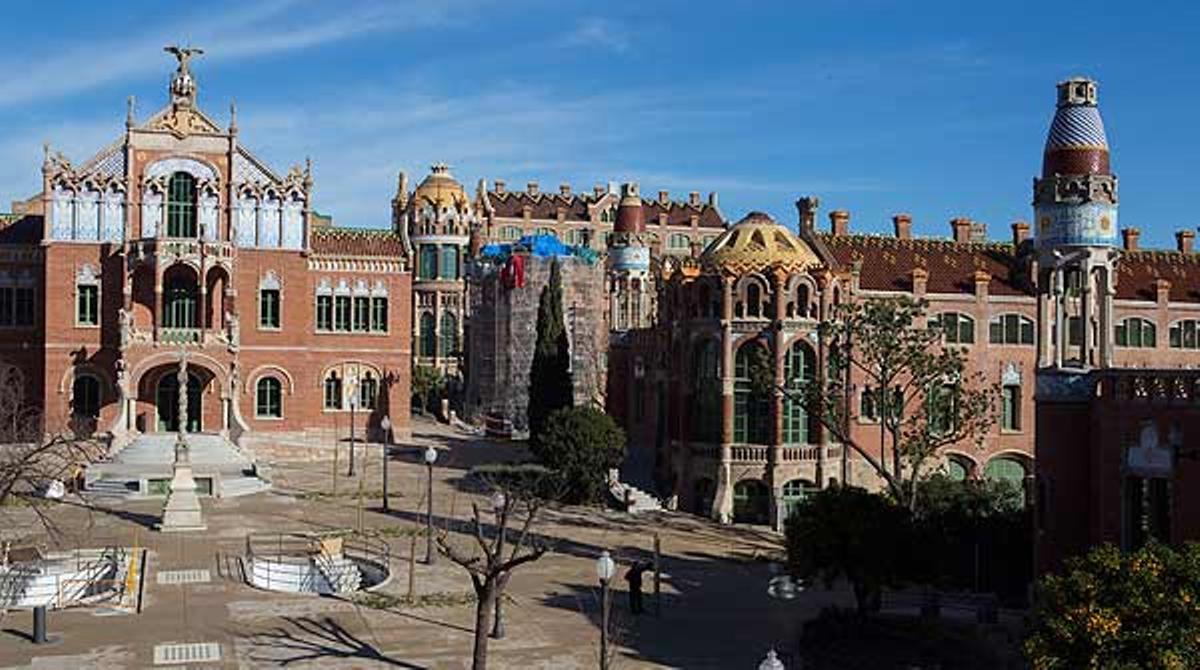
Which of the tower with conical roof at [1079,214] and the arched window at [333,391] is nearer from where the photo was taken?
the tower with conical roof at [1079,214]

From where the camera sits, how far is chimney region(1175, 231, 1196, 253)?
65312 mm

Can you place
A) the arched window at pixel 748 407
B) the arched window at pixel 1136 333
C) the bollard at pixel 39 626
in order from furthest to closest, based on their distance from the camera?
1. the arched window at pixel 1136 333
2. the arched window at pixel 748 407
3. the bollard at pixel 39 626

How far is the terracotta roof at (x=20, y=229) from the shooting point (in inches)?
2472

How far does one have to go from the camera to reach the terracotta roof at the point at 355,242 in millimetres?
66125

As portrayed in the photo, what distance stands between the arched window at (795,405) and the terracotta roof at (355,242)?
79.5ft

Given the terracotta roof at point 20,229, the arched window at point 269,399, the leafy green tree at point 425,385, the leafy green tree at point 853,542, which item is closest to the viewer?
the leafy green tree at point 853,542

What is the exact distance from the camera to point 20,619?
29.0m

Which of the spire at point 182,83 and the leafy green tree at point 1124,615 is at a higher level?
the spire at point 182,83

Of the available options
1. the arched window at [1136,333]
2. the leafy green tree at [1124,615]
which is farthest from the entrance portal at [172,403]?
the leafy green tree at [1124,615]

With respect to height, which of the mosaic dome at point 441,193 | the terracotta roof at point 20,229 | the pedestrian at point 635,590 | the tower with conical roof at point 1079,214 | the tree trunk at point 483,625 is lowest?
the pedestrian at point 635,590

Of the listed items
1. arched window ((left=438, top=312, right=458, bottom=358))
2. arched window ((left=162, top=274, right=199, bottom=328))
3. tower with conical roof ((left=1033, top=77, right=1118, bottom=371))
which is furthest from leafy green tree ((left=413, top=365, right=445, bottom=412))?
tower with conical roof ((left=1033, top=77, right=1118, bottom=371))

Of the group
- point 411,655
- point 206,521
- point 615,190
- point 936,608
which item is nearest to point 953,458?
point 936,608

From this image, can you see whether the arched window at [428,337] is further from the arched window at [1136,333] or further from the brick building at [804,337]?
the arched window at [1136,333]

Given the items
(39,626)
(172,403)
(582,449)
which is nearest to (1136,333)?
(582,449)
